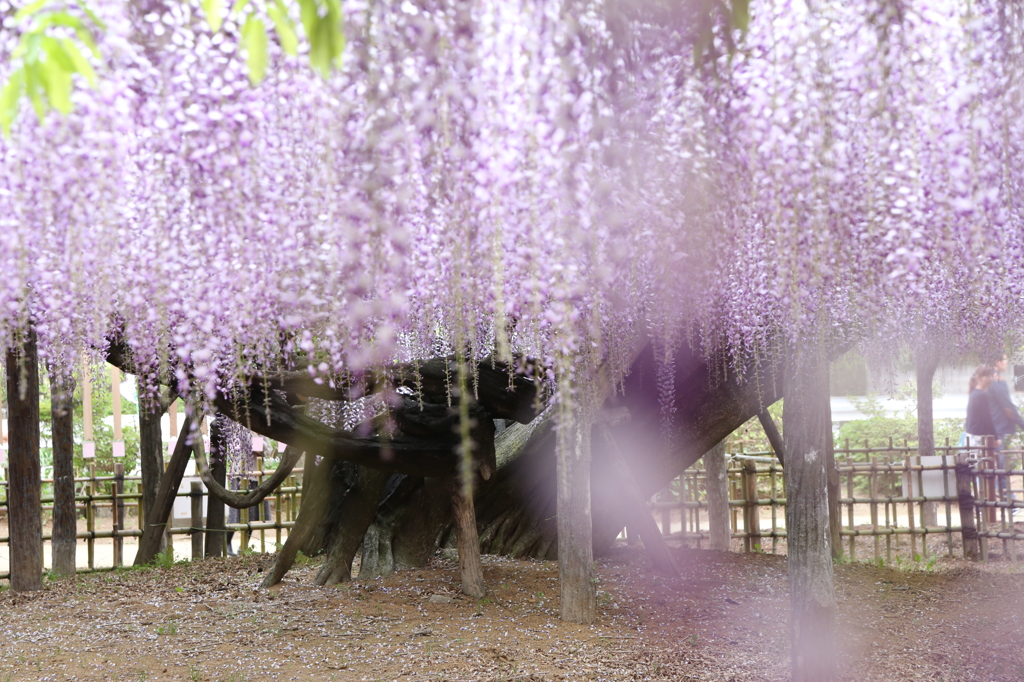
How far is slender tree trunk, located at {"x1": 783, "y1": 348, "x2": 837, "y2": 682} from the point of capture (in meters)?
3.53

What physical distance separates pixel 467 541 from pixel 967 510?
14.7 feet

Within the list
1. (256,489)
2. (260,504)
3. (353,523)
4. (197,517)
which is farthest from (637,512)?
(260,504)

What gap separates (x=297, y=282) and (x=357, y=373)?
190 centimetres

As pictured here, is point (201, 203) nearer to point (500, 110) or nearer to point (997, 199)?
point (500, 110)

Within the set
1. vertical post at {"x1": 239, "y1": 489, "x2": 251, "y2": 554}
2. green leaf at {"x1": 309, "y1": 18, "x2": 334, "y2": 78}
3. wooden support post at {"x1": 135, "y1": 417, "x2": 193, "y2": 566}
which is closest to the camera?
green leaf at {"x1": 309, "y1": 18, "x2": 334, "y2": 78}

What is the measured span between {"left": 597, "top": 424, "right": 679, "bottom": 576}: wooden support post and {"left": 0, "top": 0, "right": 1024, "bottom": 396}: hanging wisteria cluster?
2857mm

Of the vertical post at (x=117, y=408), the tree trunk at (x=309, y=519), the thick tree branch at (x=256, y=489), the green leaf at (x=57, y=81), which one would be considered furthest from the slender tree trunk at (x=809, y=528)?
the vertical post at (x=117, y=408)

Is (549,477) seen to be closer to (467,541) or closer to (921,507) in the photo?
(467,541)

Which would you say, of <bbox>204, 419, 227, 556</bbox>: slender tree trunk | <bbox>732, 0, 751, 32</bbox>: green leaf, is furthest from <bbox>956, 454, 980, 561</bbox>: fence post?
<bbox>732, 0, 751, 32</bbox>: green leaf

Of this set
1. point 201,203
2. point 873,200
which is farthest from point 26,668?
point 873,200

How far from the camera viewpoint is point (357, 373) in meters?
4.26

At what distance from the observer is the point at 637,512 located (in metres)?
5.44

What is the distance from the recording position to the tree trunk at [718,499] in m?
7.05

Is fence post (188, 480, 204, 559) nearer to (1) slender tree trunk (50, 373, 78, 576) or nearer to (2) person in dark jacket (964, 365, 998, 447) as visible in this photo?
(1) slender tree trunk (50, 373, 78, 576)
